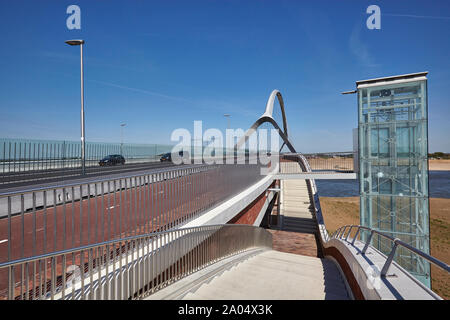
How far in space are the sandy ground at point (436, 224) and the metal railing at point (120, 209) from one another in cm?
1133

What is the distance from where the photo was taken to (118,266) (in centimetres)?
348

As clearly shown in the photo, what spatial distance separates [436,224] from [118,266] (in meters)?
30.2

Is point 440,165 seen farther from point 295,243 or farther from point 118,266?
point 118,266

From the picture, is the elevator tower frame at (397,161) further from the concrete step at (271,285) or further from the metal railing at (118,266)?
the metal railing at (118,266)

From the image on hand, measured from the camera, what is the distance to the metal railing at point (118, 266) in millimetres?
2584

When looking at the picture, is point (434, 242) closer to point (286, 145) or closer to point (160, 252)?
point (160, 252)

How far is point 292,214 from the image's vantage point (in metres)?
19.6

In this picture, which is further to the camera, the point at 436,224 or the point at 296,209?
the point at 436,224

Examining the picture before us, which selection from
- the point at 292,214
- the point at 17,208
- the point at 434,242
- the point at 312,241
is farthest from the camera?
the point at 292,214

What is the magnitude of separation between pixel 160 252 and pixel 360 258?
338cm

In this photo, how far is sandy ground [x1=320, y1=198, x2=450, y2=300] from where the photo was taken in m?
12.0

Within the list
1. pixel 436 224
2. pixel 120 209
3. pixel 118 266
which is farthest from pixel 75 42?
pixel 436 224

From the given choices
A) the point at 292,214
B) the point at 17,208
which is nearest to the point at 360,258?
the point at 17,208
